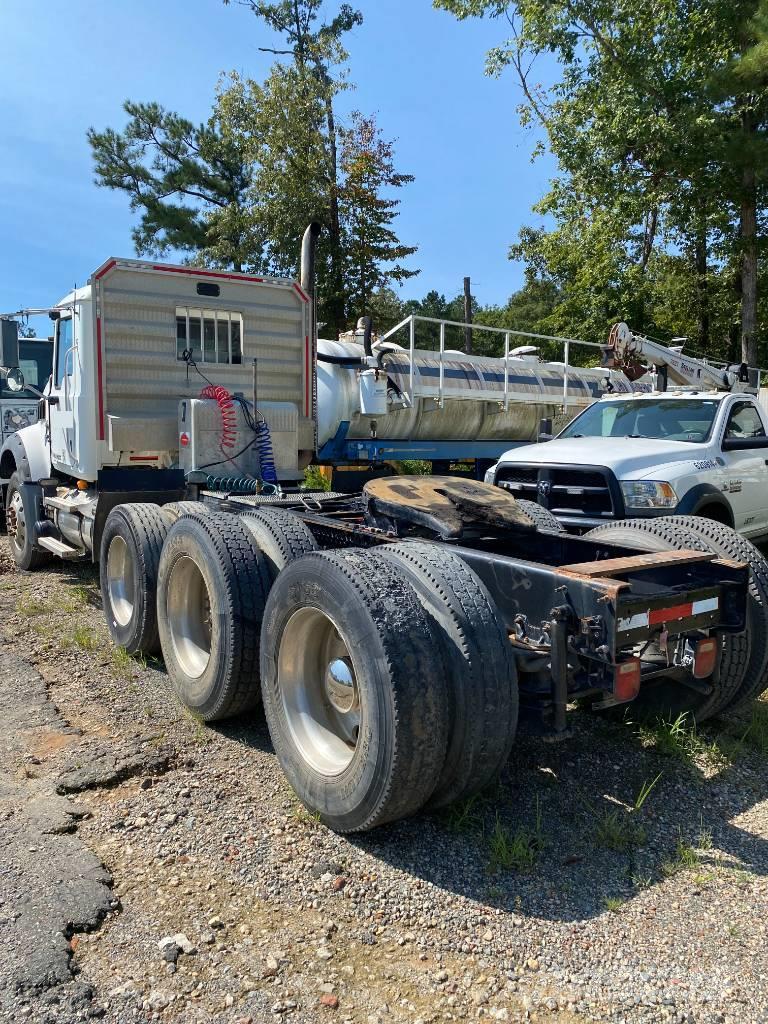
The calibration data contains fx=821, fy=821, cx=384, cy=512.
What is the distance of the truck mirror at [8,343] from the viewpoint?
7.66 meters

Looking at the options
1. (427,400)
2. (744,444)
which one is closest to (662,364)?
(427,400)

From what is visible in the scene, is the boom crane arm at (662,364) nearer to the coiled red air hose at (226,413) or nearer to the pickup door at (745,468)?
the pickup door at (745,468)

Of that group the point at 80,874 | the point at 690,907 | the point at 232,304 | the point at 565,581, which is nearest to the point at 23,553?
the point at 232,304

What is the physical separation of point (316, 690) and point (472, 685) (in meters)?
1.01

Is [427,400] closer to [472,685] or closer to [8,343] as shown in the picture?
[8,343]

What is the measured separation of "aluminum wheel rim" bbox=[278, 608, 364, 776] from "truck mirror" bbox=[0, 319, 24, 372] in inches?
212

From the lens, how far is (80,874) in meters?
3.15

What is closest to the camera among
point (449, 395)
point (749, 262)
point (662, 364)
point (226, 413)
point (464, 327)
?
point (226, 413)

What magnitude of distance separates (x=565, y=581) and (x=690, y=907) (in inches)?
49.9

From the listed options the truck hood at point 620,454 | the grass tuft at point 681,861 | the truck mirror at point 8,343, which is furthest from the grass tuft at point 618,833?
the truck mirror at point 8,343

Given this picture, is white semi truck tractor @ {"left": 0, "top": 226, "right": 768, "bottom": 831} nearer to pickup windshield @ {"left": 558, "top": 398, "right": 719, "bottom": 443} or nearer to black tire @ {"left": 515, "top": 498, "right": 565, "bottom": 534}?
black tire @ {"left": 515, "top": 498, "right": 565, "bottom": 534}

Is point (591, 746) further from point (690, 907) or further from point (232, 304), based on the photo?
point (232, 304)

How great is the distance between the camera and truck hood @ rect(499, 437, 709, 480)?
6711mm

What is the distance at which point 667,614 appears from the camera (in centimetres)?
340
